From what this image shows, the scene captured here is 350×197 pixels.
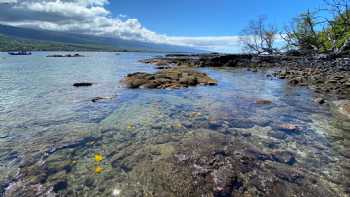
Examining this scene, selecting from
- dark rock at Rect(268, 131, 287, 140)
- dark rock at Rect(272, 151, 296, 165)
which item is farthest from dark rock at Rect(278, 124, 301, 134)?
dark rock at Rect(272, 151, 296, 165)

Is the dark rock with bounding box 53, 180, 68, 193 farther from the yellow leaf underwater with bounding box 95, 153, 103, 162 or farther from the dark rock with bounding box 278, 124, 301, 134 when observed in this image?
the dark rock with bounding box 278, 124, 301, 134

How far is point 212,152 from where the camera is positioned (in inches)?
244

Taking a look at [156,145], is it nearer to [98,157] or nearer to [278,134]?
[98,157]

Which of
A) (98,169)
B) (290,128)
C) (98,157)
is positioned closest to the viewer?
(98,169)

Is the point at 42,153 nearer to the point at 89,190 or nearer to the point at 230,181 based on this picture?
the point at 89,190

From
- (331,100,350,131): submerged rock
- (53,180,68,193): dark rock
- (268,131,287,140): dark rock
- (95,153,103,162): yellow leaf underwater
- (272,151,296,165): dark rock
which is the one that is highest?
(331,100,350,131): submerged rock

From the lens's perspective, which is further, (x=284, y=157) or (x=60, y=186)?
(x=284, y=157)

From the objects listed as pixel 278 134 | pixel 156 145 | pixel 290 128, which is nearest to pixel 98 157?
pixel 156 145

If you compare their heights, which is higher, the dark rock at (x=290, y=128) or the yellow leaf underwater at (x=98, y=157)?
the dark rock at (x=290, y=128)

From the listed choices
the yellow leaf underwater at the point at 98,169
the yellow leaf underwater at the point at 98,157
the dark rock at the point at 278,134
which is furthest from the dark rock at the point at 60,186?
the dark rock at the point at 278,134

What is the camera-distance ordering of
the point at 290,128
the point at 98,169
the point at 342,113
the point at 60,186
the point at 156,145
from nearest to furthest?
1. the point at 60,186
2. the point at 98,169
3. the point at 156,145
4. the point at 290,128
5. the point at 342,113

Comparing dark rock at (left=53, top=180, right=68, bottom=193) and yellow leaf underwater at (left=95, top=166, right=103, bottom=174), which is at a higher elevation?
yellow leaf underwater at (left=95, top=166, right=103, bottom=174)

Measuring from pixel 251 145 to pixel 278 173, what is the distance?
161 centimetres

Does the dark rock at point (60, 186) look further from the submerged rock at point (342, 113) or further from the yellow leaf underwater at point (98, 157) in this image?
the submerged rock at point (342, 113)
